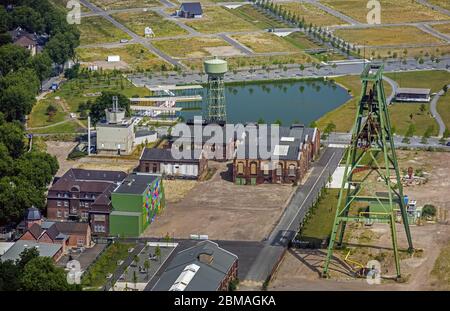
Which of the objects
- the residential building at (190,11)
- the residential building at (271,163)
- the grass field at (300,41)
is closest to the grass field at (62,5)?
the residential building at (190,11)

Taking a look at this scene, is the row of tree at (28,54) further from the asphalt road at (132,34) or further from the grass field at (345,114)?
the grass field at (345,114)

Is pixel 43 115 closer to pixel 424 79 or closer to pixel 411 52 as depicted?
pixel 424 79

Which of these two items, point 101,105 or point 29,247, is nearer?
point 29,247

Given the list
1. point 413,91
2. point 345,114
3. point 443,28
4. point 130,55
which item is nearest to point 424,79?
point 413,91

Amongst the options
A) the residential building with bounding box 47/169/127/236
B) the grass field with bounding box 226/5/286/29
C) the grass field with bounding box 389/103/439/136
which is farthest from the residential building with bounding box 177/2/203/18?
the residential building with bounding box 47/169/127/236
